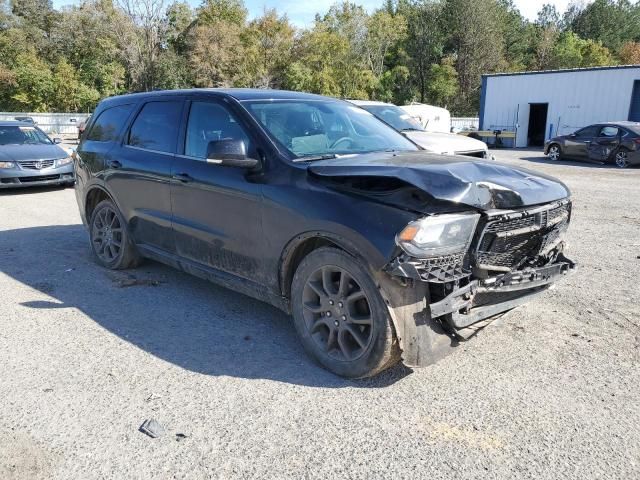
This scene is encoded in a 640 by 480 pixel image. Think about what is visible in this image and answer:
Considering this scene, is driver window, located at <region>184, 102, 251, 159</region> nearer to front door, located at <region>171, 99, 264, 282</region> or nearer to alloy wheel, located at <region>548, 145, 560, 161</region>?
front door, located at <region>171, 99, 264, 282</region>

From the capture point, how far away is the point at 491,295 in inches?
134

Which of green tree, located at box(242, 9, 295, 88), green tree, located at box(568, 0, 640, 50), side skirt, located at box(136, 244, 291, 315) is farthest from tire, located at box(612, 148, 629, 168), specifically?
green tree, located at box(568, 0, 640, 50)

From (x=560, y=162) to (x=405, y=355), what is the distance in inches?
749

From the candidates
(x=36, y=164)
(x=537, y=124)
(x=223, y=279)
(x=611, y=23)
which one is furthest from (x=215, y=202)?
(x=611, y=23)

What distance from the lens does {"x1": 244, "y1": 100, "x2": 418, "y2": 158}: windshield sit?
409 cm

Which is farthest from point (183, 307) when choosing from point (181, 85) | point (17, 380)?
point (181, 85)

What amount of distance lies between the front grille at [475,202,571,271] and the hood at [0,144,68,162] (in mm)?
11012

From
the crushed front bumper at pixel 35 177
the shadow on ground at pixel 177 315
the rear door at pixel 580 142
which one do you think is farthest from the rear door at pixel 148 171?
the rear door at pixel 580 142

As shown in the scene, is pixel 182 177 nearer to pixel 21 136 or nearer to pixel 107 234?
pixel 107 234

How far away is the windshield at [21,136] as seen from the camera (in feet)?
39.9

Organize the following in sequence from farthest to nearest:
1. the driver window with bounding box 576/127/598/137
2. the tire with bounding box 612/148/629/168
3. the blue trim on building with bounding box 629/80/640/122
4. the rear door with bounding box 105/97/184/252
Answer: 1. the blue trim on building with bounding box 629/80/640/122
2. the driver window with bounding box 576/127/598/137
3. the tire with bounding box 612/148/629/168
4. the rear door with bounding box 105/97/184/252

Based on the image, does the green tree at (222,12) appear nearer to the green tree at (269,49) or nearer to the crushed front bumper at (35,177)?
the green tree at (269,49)

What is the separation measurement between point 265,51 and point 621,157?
135 ft

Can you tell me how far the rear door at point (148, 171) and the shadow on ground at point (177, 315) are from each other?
54 cm
